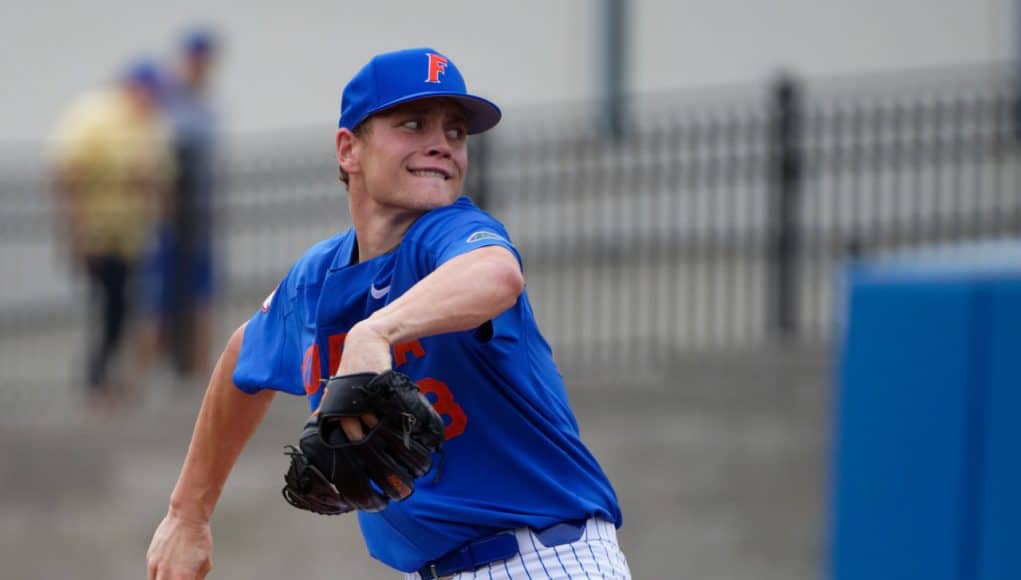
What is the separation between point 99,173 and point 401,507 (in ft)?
23.5

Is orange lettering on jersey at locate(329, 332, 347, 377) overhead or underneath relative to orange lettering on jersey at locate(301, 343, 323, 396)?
overhead

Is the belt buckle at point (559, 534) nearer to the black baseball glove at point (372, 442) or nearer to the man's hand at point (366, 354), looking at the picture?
the black baseball glove at point (372, 442)

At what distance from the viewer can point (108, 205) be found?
411 inches

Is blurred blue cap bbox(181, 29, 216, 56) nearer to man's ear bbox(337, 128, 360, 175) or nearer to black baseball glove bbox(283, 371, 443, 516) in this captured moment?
man's ear bbox(337, 128, 360, 175)

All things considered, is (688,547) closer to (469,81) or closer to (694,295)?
(694,295)

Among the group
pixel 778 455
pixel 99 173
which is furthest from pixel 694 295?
pixel 99 173

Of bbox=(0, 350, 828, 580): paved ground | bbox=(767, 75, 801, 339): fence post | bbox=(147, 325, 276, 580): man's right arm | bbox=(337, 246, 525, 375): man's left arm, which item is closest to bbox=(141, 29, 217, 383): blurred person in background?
bbox=(0, 350, 828, 580): paved ground

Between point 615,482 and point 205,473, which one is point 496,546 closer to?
point 205,473

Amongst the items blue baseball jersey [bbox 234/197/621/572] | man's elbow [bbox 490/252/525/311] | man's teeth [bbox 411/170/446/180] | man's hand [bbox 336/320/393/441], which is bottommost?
blue baseball jersey [bbox 234/197/621/572]

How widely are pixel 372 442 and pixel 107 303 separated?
729cm

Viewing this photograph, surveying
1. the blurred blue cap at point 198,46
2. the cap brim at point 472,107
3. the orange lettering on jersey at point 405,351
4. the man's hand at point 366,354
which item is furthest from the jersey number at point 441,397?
the blurred blue cap at point 198,46

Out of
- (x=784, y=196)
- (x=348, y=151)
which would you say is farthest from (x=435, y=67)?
(x=784, y=196)

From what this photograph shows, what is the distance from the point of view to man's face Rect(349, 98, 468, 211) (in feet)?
12.3

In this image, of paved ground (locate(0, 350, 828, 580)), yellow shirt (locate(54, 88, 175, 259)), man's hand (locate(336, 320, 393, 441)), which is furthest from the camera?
yellow shirt (locate(54, 88, 175, 259))
